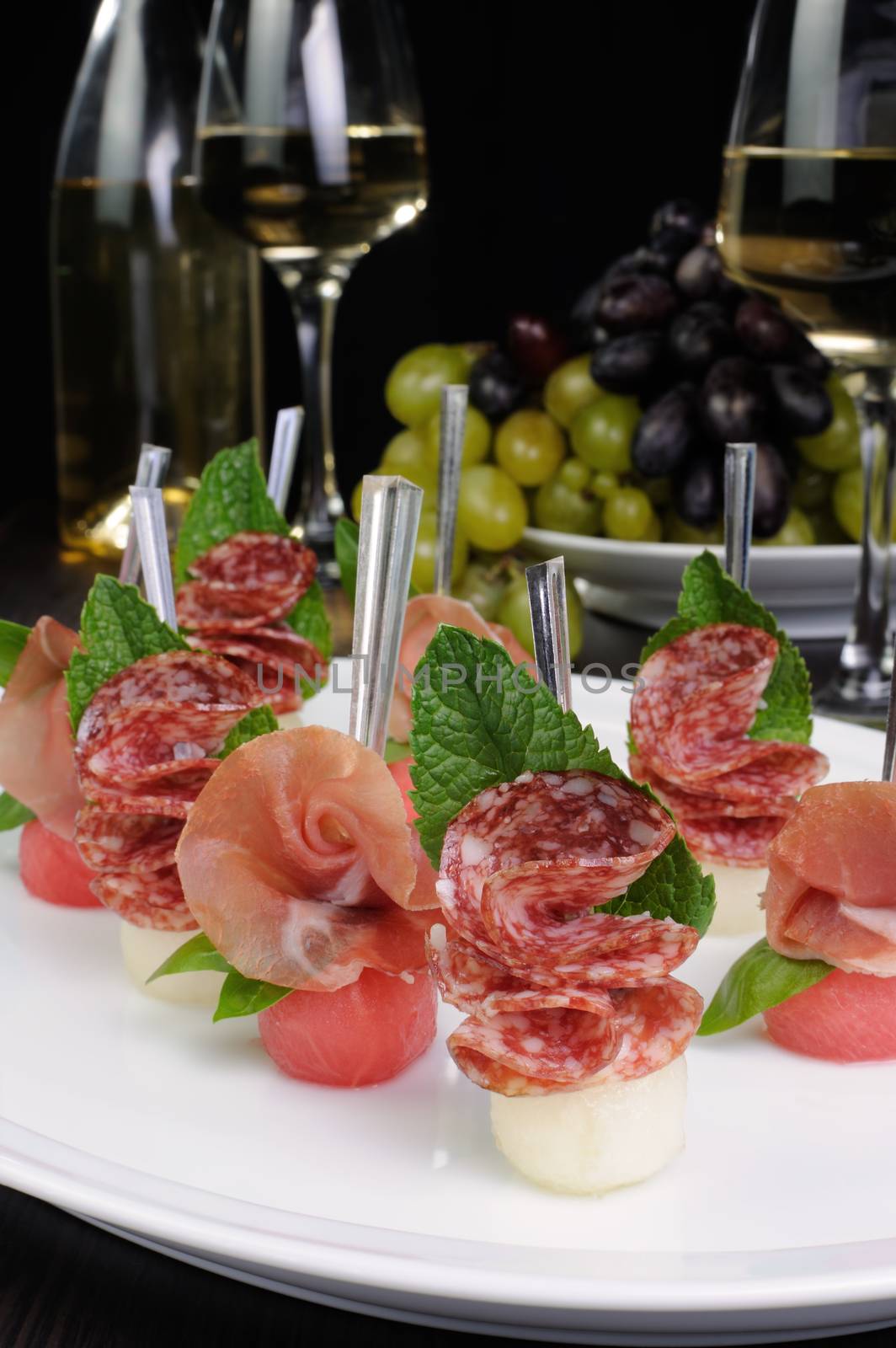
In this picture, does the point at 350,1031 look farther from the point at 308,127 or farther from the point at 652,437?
the point at 308,127

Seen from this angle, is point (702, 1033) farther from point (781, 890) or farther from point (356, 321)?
point (356, 321)

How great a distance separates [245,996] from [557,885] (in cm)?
17

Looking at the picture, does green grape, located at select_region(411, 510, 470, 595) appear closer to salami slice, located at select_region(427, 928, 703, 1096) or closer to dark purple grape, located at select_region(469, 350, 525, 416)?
dark purple grape, located at select_region(469, 350, 525, 416)

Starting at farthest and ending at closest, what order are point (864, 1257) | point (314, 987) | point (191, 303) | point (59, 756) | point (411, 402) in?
1. point (191, 303)
2. point (411, 402)
3. point (59, 756)
4. point (314, 987)
5. point (864, 1257)

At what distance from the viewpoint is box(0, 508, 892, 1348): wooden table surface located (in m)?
0.55

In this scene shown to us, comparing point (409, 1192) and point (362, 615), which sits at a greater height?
point (362, 615)

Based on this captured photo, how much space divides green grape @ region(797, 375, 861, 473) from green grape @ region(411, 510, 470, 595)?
1.13ft

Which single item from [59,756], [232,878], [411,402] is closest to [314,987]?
[232,878]

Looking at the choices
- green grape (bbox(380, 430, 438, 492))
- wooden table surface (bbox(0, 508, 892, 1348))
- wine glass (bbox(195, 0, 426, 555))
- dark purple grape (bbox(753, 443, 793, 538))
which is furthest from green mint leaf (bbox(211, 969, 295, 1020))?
wine glass (bbox(195, 0, 426, 555))

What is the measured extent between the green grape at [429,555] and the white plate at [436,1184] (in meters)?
0.73

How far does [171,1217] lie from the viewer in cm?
51

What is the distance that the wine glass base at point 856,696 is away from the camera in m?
1.26

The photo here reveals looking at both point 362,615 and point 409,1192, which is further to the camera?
point 362,615

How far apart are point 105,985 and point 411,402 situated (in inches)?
37.4
